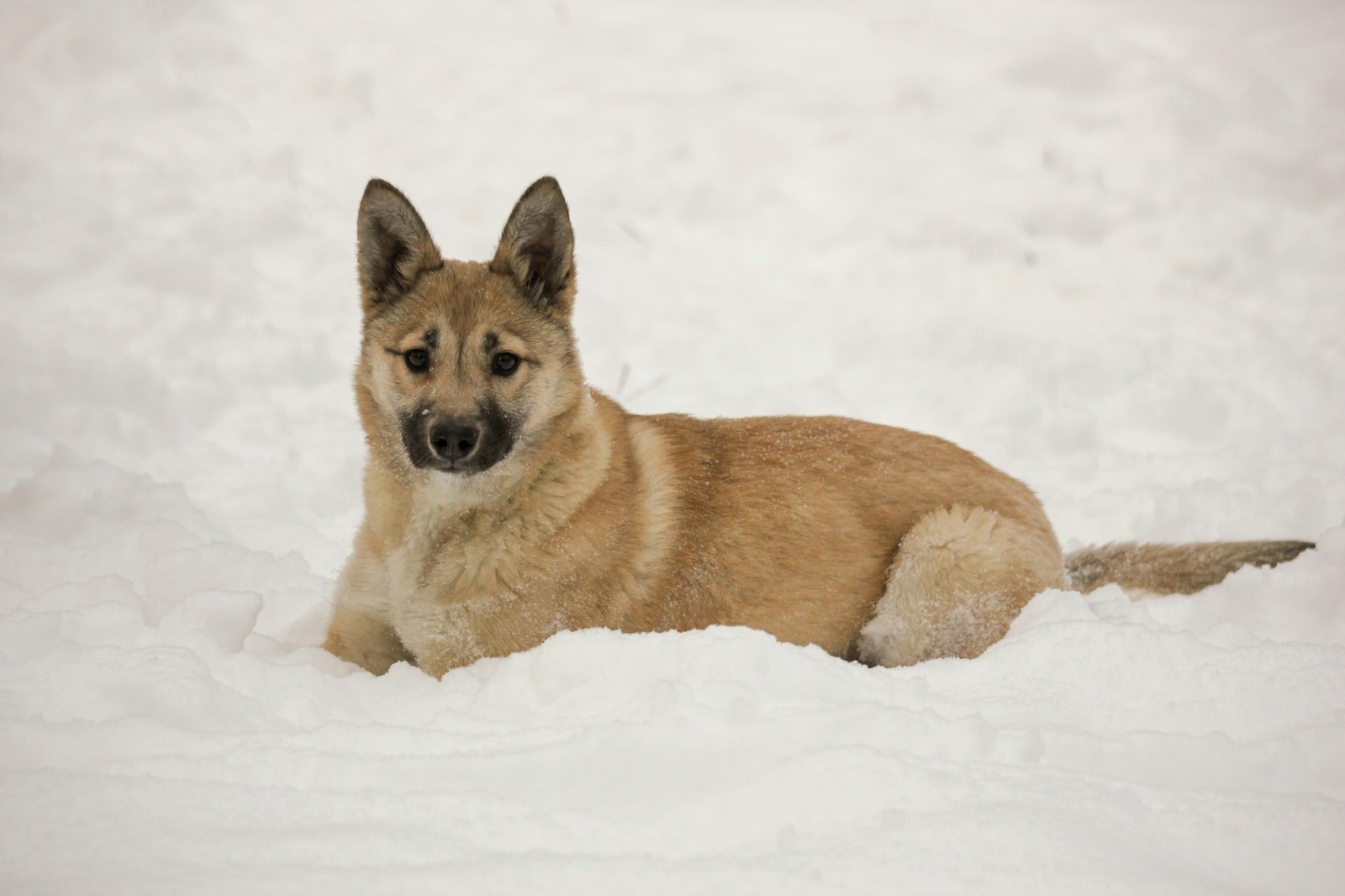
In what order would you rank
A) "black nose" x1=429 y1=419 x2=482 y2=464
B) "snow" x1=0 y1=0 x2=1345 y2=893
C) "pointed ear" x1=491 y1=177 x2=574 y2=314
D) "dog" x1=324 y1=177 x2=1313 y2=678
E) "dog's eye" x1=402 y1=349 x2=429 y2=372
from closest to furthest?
"snow" x1=0 y1=0 x2=1345 y2=893 → "black nose" x1=429 y1=419 x2=482 y2=464 → "dog" x1=324 y1=177 x2=1313 y2=678 → "dog's eye" x1=402 y1=349 x2=429 y2=372 → "pointed ear" x1=491 y1=177 x2=574 y2=314

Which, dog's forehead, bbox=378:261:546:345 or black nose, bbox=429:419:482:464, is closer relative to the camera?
black nose, bbox=429:419:482:464

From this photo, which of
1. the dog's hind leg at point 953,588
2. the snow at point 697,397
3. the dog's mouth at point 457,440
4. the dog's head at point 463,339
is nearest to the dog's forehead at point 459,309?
the dog's head at point 463,339

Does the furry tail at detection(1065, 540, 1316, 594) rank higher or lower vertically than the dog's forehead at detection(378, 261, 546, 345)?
lower

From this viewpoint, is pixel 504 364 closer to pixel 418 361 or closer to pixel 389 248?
pixel 418 361

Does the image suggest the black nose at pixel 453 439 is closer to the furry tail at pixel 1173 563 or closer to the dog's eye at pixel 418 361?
the dog's eye at pixel 418 361

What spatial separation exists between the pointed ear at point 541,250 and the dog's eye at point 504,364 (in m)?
0.30

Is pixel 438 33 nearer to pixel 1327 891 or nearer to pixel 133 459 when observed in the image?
pixel 133 459

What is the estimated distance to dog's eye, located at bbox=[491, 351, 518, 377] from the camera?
12.4ft

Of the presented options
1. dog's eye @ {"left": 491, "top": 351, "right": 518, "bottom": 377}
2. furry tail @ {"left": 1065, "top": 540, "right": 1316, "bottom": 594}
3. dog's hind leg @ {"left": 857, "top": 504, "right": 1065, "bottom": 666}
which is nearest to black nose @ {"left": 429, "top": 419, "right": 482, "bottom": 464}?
dog's eye @ {"left": 491, "top": 351, "right": 518, "bottom": 377}

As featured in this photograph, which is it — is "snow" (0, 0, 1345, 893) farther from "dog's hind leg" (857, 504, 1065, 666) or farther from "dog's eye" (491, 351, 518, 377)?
"dog's eye" (491, 351, 518, 377)

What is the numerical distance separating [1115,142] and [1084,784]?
26.9ft

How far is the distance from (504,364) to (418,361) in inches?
12.2

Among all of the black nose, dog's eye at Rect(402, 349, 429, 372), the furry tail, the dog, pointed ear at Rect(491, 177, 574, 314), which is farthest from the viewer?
the furry tail

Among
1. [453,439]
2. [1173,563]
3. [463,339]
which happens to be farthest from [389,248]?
[1173,563]
